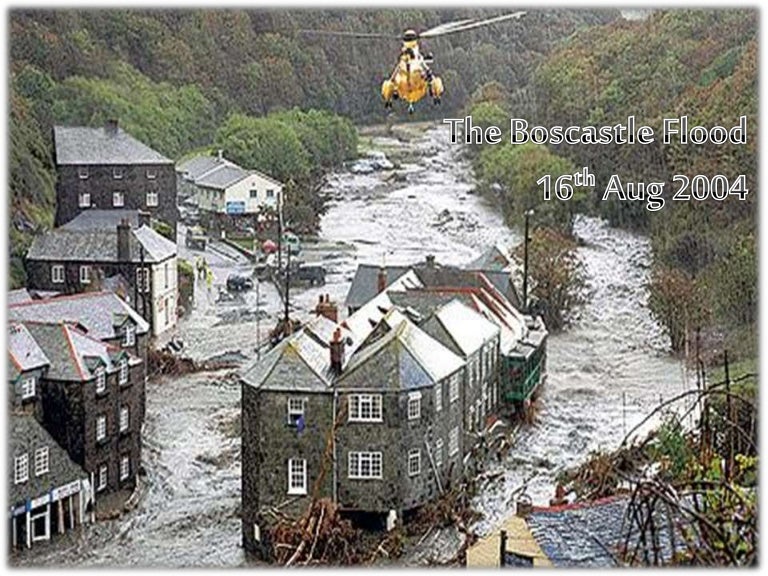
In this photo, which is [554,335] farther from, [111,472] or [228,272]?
[111,472]

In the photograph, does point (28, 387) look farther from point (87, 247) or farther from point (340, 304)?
point (340, 304)

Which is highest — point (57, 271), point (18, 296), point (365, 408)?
point (57, 271)

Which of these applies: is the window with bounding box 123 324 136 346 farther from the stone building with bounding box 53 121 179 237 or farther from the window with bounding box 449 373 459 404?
the stone building with bounding box 53 121 179 237

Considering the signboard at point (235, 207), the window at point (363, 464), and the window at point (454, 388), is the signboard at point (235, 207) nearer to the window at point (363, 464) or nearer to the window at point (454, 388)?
the window at point (454, 388)

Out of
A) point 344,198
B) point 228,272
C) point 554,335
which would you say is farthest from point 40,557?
point 344,198

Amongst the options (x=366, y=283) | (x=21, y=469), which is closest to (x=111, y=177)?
(x=366, y=283)

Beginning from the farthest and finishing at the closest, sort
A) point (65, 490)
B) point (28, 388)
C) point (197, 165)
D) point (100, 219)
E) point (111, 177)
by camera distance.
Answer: point (197, 165)
point (111, 177)
point (100, 219)
point (28, 388)
point (65, 490)

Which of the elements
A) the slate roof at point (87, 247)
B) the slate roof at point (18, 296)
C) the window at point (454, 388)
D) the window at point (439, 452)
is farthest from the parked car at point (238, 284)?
the window at point (439, 452)
